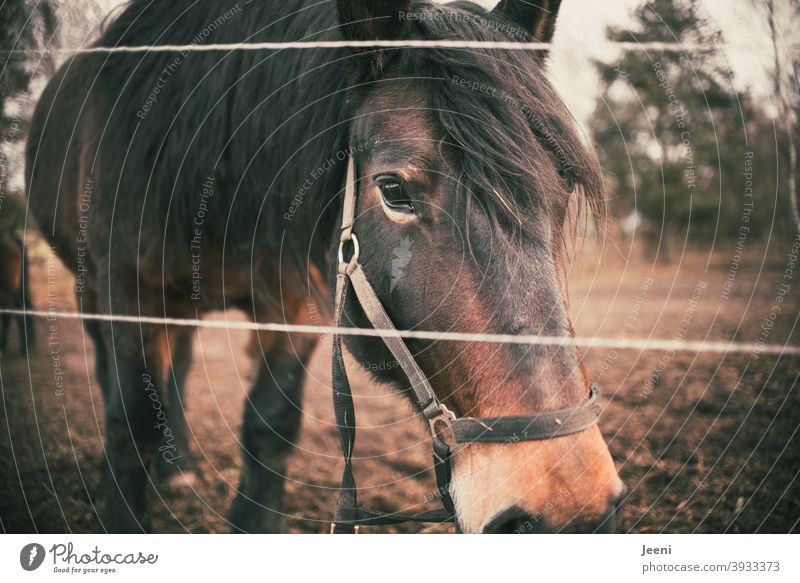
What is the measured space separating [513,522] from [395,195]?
0.92 meters

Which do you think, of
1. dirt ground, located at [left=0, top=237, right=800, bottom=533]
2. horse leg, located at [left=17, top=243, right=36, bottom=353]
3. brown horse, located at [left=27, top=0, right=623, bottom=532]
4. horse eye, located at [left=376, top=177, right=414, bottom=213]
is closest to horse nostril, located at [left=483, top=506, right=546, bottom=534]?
brown horse, located at [left=27, top=0, right=623, bottom=532]

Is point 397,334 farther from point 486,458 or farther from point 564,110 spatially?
point 564,110

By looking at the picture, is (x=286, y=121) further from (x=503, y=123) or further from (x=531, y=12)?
(x=531, y=12)

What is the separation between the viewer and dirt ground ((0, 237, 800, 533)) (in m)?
2.66

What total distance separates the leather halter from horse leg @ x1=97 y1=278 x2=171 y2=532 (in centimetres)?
102

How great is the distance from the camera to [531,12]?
6.28 feet

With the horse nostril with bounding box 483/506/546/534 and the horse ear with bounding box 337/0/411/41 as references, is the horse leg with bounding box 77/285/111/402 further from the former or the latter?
the horse nostril with bounding box 483/506/546/534

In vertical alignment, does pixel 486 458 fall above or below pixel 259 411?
above

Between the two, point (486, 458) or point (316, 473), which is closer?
point (486, 458)

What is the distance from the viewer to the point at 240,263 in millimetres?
2410

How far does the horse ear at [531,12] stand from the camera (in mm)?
1895

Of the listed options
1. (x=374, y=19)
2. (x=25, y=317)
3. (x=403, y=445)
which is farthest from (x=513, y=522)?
(x=403, y=445)
